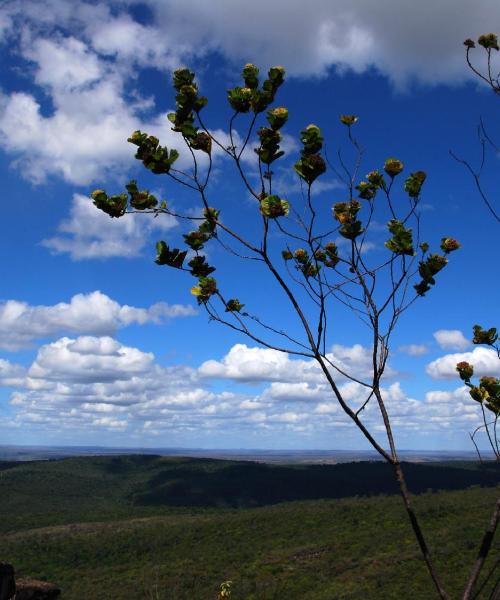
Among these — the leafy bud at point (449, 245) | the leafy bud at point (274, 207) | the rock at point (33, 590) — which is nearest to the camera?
the leafy bud at point (274, 207)

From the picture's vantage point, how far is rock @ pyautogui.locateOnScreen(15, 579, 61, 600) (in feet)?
51.0

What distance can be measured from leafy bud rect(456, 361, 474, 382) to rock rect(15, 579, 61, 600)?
15.2 m

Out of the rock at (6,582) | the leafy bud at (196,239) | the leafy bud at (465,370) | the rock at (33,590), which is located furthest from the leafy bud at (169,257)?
the rock at (33,590)

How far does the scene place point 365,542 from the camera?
279 feet

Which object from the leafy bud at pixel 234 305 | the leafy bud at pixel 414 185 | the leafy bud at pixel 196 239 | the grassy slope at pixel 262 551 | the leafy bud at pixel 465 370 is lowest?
the grassy slope at pixel 262 551

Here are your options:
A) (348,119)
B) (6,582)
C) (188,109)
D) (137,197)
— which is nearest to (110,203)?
(137,197)

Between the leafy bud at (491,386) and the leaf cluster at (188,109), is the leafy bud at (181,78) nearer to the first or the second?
the leaf cluster at (188,109)

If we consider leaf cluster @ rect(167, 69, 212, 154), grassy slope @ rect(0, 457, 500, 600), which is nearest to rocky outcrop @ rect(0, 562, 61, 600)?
leaf cluster @ rect(167, 69, 212, 154)

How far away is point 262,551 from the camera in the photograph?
92.8 metres

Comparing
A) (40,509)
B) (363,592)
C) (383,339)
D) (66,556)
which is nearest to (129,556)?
(66,556)

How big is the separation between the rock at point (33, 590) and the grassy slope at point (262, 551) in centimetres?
2974

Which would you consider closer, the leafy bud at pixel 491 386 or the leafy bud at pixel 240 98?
the leafy bud at pixel 240 98

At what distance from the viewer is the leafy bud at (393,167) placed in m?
4.47

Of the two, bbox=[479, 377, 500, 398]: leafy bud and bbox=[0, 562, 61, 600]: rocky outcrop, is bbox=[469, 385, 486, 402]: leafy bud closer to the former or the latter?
bbox=[479, 377, 500, 398]: leafy bud
